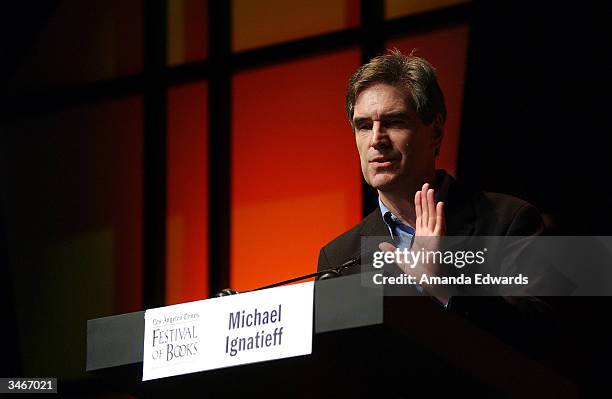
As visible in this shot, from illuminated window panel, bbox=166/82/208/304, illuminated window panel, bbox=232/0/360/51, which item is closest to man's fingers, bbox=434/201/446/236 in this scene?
illuminated window panel, bbox=232/0/360/51

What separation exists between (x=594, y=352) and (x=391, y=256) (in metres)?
1.55

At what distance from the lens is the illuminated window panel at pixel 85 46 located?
574 centimetres

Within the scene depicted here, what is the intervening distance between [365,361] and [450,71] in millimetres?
2489

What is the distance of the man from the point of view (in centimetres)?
299

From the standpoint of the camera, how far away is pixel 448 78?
4512 millimetres

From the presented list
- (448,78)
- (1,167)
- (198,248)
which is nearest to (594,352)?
(448,78)

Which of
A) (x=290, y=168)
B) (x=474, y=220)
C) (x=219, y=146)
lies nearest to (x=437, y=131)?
(x=474, y=220)

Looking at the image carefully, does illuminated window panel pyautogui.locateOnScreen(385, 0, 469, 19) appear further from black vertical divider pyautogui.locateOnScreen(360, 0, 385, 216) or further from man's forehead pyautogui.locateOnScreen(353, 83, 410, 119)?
man's forehead pyautogui.locateOnScreen(353, 83, 410, 119)

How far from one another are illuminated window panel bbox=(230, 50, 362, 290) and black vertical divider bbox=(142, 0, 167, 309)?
0.42 meters

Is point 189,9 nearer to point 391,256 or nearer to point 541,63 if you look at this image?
point 541,63

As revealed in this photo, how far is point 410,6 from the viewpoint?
186 inches

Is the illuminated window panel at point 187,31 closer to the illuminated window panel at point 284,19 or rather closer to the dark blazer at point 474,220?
the illuminated window panel at point 284,19

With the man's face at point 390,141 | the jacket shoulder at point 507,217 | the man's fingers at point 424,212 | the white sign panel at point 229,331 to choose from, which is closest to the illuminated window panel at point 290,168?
the man's face at point 390,141

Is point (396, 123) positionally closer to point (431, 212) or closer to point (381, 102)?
point (381, 102)
